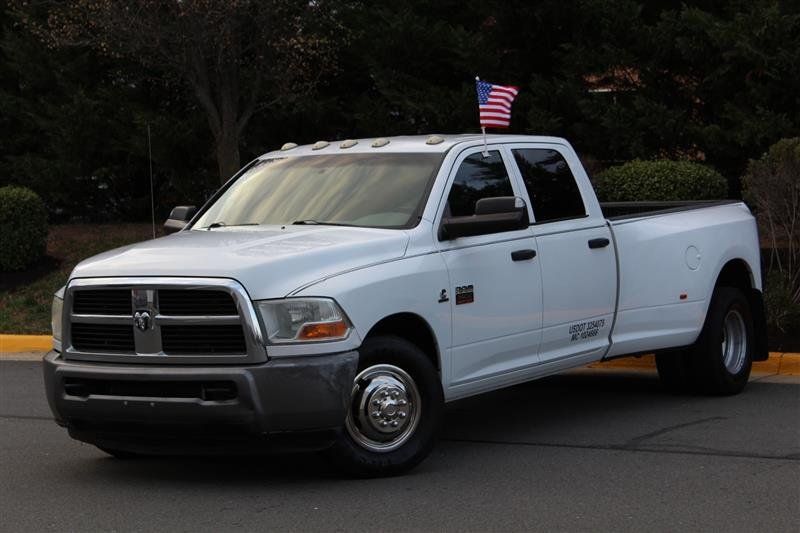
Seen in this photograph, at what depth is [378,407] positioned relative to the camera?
23.0 ft

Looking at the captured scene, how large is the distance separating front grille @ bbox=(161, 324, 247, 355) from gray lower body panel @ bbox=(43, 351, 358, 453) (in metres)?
0.10

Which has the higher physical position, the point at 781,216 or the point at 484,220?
the point at 484,220

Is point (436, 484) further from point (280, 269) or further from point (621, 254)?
point (621, 254)

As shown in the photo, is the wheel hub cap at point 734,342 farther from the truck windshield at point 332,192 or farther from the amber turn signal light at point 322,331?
the amber turn signal light at point 322,331

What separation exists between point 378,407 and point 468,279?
1.05 metres

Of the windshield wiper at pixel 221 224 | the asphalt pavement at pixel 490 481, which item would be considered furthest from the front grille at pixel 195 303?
the windshield wiper at pixel 221 224

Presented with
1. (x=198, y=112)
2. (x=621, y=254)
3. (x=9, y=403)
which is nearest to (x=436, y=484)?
(x=621, y=254)

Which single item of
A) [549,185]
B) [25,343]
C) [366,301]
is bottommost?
[25,343]

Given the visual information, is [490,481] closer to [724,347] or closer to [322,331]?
[322,331]

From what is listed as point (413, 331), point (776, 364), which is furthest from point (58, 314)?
point (776, 364)

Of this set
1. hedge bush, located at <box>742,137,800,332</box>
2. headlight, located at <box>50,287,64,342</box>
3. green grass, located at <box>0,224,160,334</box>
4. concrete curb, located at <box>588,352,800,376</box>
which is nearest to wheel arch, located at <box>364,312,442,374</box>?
headlight, located at <box>50,287,64,342</box>

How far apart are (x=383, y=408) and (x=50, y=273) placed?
1115cm

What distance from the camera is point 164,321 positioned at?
22.1 ft

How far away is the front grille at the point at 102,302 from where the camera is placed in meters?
6.89
